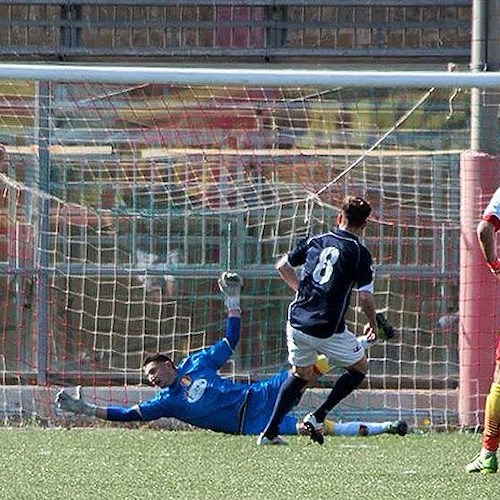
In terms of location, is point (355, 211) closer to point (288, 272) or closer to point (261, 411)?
point (288, 272)

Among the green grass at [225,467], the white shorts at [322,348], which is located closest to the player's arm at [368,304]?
the white shorts at [322,348]

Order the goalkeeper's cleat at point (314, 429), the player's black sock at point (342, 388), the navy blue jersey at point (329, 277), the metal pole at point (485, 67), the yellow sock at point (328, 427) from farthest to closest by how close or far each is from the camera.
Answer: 1. the metal pole at point (485, 67)
2. the yellow sock at point (328, 427)
3. the player's black sock at point (342, 388)
4. the goalkeeper's cleat at point (314, 429)
5. the navy blue jersey at point (329, 277)

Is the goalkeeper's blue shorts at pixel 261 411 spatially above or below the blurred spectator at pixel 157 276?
below

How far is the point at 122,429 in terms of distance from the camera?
11.8 m

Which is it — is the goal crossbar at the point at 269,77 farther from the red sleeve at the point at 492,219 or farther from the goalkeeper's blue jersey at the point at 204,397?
the red sleeve at the point at 492,219

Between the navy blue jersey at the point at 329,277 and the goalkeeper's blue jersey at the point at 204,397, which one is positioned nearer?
the navy blue jersey at the point at 329,277

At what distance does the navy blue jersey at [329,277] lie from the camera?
10.2 metres

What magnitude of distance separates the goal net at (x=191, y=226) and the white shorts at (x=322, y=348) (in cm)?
181

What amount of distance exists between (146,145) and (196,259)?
886mm

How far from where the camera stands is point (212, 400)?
11031 millimetres

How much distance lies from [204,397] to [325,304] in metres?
1.19

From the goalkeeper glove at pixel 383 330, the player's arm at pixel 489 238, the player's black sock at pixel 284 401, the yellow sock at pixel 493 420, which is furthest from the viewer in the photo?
the goalkeeper glove at pixel 383 330

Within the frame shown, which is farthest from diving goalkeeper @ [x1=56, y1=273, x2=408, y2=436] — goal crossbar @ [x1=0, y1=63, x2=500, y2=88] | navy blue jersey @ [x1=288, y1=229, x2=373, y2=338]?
goal crossbar @ [x1=0, y1=63, x2=500, y2=88]

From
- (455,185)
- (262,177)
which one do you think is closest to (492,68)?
(455,185)
